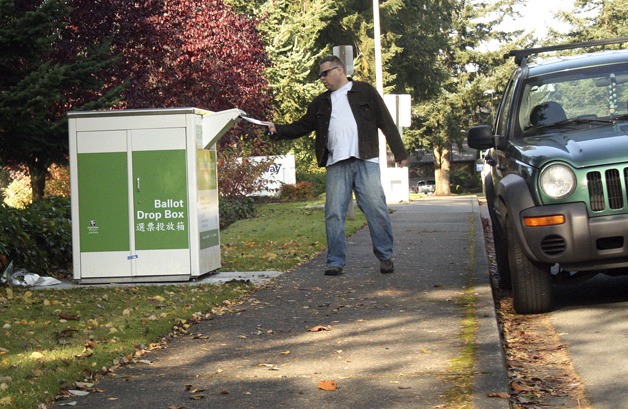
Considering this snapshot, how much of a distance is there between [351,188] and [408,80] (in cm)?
4425

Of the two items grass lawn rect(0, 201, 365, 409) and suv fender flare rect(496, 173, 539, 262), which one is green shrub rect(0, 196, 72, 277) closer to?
grass lawn rect(0, 201, 365, 409)

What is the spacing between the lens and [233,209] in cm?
2261

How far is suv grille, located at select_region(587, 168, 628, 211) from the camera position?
726 centimetres

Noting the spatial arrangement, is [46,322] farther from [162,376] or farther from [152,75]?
[152,75]

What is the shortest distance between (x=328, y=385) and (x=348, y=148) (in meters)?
4.90

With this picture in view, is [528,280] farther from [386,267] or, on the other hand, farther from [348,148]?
[348,148]

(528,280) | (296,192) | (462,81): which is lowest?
(528,280)

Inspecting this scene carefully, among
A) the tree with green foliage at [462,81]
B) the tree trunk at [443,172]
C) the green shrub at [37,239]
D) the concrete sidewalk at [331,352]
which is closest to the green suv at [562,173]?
the concrete sidewalk at [331,352]

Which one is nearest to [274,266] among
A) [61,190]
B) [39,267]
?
[39,267]

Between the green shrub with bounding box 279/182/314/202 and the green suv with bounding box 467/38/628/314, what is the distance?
2737 cm

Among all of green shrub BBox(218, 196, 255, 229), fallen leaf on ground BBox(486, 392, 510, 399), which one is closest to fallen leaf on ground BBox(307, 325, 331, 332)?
fallen leaf on ground BBox(486, 392, 510, 399)

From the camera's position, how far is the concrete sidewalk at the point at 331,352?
5227mm

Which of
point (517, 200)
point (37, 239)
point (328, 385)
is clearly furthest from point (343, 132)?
point (328, 385)

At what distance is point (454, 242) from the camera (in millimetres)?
13570
